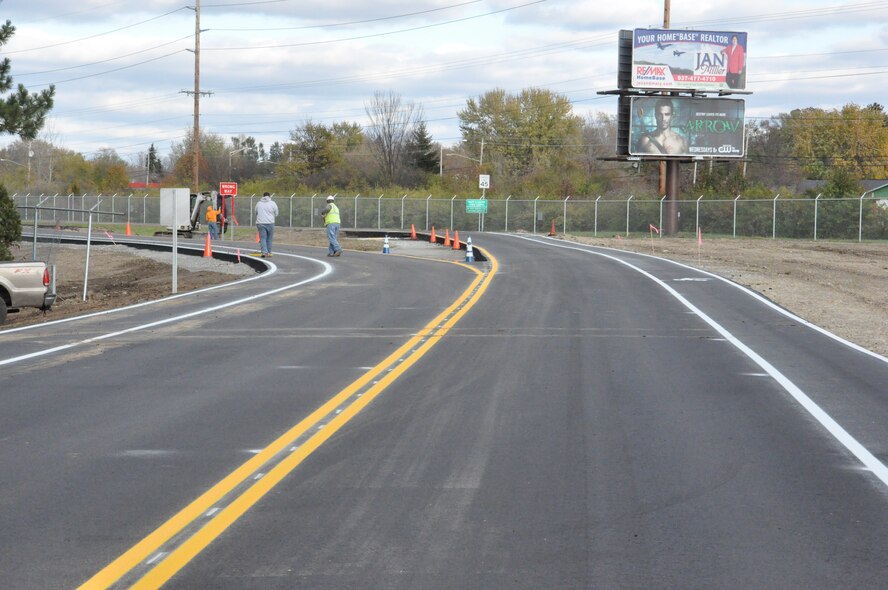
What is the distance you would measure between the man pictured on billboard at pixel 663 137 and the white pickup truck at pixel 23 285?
34933 millimetres

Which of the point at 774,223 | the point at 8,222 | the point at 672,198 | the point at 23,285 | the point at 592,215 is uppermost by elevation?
the point at 672,198

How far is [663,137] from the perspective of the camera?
1935 inches

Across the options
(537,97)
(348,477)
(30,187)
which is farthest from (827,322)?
(30,187)

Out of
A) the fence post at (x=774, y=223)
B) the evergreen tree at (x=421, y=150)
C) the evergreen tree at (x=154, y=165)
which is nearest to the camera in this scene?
the fence post at (x=774, y=223)

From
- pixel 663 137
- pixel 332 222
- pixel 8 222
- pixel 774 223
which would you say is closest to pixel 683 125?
pixel 663 137

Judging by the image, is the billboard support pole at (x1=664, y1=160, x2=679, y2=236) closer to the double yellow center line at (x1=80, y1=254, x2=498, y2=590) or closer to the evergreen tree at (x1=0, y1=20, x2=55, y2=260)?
the evergreen tree at (x1=0, y1=20, x2=55, y2=260)

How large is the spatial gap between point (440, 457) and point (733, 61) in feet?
151

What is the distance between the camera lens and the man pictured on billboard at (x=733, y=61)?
49.6 metres

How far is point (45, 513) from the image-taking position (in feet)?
19.8

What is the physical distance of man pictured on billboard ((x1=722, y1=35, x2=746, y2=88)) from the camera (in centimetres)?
4956

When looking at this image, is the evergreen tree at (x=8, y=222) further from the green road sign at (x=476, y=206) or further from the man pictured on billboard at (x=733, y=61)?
the man pictured on billboard at (x=733, y=61)

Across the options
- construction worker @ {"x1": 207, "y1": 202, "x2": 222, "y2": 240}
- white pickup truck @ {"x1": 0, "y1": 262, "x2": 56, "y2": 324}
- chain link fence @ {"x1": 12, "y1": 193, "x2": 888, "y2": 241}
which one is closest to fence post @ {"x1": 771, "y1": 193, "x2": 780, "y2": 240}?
chain link fence @ {"x1": 12, "y1": 193, "x2": 888, "y2": 241}

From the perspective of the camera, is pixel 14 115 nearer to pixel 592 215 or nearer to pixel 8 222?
pixel 8 222

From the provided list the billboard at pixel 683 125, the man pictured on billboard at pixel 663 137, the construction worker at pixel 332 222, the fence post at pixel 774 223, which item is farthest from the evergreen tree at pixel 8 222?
the fence post at pixel 774 223
